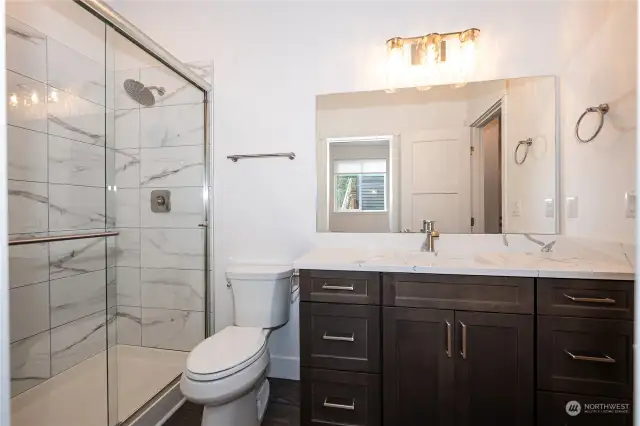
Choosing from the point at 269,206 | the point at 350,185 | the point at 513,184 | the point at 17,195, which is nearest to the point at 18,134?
the point at 17,195

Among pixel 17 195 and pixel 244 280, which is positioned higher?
pixel 17 195

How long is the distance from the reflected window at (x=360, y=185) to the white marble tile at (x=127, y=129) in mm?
1355

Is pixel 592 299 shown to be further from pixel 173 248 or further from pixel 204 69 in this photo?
pixel 204 69

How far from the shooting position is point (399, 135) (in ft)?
6.13

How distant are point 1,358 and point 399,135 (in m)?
1.80

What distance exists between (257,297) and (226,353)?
1.25ft

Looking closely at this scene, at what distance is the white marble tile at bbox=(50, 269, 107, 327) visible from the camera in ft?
5.98

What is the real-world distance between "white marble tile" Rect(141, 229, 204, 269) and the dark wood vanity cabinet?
0.99 meters

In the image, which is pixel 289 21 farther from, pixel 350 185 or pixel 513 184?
pixel 513 184

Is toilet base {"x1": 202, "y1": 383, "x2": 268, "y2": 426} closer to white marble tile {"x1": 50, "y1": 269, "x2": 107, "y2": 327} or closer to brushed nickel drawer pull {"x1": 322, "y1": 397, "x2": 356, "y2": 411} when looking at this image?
brushed nickel drawer pull {"x1": 322, "y1": 397, "x2": 356, "y2": 411}

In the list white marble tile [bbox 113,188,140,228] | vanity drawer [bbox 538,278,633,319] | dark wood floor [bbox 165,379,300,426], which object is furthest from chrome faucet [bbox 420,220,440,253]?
white marble tile [bbox 113,188,140,228]

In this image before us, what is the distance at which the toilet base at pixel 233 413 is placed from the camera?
140 centimetres

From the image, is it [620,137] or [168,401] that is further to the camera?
[168,401]

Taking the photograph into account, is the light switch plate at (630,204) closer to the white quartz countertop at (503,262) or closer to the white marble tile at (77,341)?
the white quartz countertop at (503,262)
